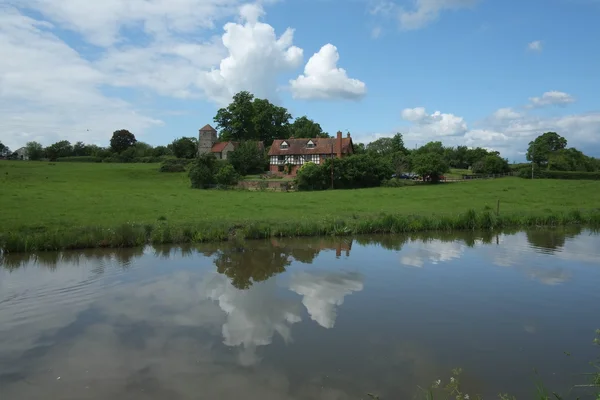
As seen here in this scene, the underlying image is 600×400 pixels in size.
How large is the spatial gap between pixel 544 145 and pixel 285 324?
105 m

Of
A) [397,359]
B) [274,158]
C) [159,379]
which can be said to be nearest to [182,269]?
[159,379]

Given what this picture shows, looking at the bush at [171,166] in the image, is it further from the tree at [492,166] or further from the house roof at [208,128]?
the tree at [492,166]

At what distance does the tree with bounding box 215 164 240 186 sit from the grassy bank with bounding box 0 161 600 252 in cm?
1640

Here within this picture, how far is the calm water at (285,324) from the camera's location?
8.44 metres

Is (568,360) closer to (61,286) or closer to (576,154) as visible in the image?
(61,286)

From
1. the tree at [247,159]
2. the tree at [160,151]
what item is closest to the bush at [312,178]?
the tree at [247,159]

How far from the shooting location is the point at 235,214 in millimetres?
29922

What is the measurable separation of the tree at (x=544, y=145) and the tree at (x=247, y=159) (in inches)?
2472

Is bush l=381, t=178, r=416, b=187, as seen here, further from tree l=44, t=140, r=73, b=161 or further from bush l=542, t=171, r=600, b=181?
tree l=44, t=140, r=73, b=161

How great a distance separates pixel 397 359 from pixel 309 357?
1.87m

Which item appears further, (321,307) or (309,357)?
(321,307)

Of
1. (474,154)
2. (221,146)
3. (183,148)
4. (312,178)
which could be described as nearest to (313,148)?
(312,178)

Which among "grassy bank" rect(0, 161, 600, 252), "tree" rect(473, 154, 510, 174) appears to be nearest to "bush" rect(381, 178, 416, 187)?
"grassy bank" rect(0, 161, 600, 252)

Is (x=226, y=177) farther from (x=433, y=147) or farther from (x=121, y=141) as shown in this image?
(x=433, y=147)
